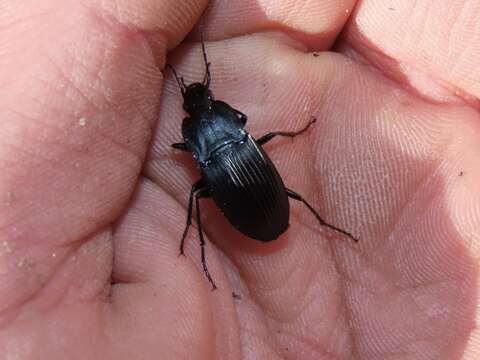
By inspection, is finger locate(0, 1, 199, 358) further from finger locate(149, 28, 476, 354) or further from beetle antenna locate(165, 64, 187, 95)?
finger locate(149, 28, 476, 354)

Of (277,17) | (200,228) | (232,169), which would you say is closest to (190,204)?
(200,228)

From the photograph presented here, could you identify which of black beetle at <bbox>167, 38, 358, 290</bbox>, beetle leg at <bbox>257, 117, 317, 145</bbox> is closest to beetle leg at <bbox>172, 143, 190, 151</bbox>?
black beetle at <bbox>167, 38, 358, 290</bbox>

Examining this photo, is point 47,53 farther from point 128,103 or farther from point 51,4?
point 128,103

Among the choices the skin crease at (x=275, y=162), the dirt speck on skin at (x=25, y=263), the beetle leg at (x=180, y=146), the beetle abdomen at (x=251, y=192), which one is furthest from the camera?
the beetle leg at (x=180, y=146)

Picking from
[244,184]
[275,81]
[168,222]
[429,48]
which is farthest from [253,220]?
[429,48]

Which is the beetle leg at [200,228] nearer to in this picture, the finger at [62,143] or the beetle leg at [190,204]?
the beetle leg at [190,204]

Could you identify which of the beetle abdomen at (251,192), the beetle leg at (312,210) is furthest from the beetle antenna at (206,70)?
the beetle leg at (312,210)
